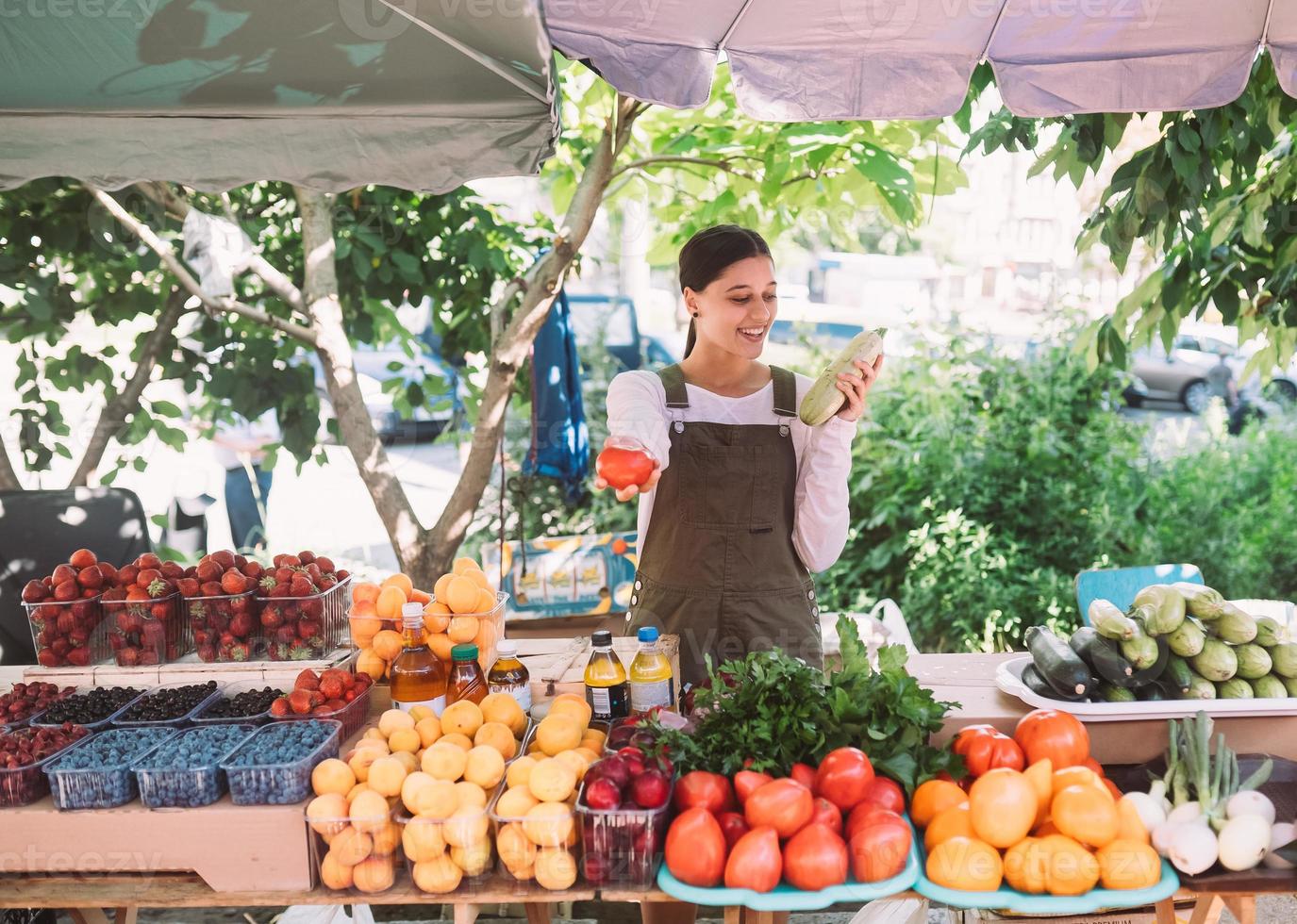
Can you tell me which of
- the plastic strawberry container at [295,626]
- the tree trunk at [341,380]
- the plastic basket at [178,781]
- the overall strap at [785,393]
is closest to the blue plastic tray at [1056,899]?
the plastic basket at [178,781]

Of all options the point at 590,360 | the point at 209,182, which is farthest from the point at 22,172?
the point at 590,360

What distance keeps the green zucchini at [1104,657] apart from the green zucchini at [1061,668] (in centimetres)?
2

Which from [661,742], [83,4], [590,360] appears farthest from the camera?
[590,360]

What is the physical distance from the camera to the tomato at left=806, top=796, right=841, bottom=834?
6.45ft

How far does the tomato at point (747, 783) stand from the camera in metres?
2.04

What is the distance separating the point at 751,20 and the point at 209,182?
1.56 m

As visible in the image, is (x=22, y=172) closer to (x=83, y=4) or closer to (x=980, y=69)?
(x=83, y=4)

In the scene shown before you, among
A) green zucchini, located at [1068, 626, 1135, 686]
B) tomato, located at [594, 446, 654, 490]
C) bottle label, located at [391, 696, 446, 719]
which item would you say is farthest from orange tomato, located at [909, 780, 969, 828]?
bottle label, located at [391, 696, 446, 719]

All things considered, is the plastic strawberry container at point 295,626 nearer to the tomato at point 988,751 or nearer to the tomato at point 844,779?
the tomato at point 844,779

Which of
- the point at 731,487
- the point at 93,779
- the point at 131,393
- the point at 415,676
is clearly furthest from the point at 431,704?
the point at 131,393

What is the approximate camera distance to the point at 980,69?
3598mm

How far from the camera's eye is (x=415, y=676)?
259 centimetres

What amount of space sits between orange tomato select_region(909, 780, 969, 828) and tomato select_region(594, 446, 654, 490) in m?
0.91

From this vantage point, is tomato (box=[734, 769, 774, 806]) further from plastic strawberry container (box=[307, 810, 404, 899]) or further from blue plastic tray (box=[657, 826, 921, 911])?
plastic strawberry container (box=[307, 810, 404, 899])
